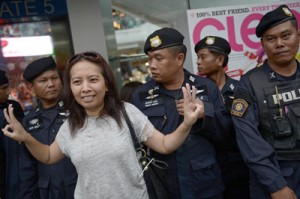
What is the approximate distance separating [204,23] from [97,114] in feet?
8.21

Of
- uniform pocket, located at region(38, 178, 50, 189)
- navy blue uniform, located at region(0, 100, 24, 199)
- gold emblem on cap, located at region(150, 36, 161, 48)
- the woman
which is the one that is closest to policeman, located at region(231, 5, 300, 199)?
the woman

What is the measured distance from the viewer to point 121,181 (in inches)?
69.8

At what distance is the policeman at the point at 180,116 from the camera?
2.22 metres

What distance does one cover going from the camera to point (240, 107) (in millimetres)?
2129

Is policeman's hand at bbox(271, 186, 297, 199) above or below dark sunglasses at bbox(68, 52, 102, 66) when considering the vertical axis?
below

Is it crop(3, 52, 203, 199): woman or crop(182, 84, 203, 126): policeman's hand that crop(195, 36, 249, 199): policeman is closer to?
crop(182, 84, 203, 126): policeman's hand

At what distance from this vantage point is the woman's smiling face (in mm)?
1834

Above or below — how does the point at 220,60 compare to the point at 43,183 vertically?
above

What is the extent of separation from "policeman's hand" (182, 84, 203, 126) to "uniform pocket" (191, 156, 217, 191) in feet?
1.66

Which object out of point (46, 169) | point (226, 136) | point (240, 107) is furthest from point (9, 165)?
point (240, 107)

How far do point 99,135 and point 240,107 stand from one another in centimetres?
103

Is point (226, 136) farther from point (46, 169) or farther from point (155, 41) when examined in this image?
point (46, 169)

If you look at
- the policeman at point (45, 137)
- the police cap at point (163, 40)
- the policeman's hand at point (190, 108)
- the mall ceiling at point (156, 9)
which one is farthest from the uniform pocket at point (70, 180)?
the mall ceiling at point (156, 9)

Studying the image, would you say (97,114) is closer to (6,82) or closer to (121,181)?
(121,181)
